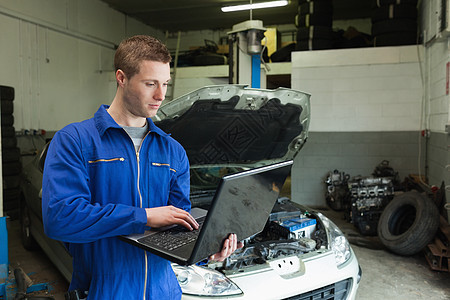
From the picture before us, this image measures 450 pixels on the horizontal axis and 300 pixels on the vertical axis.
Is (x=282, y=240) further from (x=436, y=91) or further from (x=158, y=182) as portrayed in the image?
(x=436, y=91)

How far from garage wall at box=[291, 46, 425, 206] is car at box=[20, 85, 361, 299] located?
290 centimetres

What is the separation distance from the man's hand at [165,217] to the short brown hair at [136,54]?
426 millimetres

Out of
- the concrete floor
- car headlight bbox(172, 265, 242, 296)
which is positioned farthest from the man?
the concrete floor

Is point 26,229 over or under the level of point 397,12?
under

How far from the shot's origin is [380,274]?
3.48 metres

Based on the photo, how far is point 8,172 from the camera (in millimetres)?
5531

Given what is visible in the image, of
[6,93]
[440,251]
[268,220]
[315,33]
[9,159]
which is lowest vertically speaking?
[440,251]

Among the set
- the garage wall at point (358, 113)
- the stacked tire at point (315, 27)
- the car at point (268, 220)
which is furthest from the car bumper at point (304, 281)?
the stacked tire at point (315, 27)

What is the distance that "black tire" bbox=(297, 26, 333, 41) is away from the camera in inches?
243

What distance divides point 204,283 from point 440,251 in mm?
2751

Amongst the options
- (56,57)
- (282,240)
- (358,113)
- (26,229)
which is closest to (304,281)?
(282,240)

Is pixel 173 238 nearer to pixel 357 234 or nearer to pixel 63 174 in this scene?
pixel 63 174

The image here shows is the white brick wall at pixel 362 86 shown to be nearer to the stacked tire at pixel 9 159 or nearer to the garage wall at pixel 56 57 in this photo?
the stacked tire at pixel 9 159

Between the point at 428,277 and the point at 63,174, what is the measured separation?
11.7 ft
